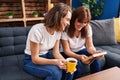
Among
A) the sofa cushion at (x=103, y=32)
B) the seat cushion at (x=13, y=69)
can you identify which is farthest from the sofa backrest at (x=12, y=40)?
the sofa cushion at (x=103, y=32)

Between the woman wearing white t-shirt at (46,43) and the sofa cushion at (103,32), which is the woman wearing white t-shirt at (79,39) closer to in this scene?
the woman wearing white t-shirt at (46,43)

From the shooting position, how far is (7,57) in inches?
81.7

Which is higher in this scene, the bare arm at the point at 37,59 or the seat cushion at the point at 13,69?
the bare arm at the point at 37,59

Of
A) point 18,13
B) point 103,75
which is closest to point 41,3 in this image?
point 18,13

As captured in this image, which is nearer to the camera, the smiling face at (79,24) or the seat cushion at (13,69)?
the seat cushion at (13,69)

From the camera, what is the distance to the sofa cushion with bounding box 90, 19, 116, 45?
101 inches

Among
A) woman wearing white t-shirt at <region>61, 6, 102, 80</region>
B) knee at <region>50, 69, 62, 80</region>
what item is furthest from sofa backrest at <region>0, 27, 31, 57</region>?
knee at <region>50, 69, 62, 80</region>

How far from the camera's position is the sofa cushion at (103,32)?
257 centimetres

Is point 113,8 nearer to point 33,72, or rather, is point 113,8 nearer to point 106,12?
point 106,12

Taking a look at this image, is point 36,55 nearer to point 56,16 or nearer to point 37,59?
point 37,59

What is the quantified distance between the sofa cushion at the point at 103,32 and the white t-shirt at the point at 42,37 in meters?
0.94

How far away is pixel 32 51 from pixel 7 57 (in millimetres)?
614

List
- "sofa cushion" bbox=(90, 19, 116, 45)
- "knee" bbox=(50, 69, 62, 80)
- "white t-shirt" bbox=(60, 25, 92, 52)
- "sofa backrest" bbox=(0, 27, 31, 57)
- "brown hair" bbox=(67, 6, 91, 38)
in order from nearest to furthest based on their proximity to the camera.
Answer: "knee" bbox=(50, 69, 62, 80) → "brown hair" bbox=(67, 6, 91, 38) → "white t-shirt" bbox=(60, 25, 92, 52) → "sofa backrest" bbox=(0, 27, 31, 57) → "sofa cushion" bbox=(90, 19, 116, 45)

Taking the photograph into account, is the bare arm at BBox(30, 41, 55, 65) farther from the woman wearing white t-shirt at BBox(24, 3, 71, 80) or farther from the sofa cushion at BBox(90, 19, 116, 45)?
the sofa cushion at BBox(90, 19, 116, 45)
